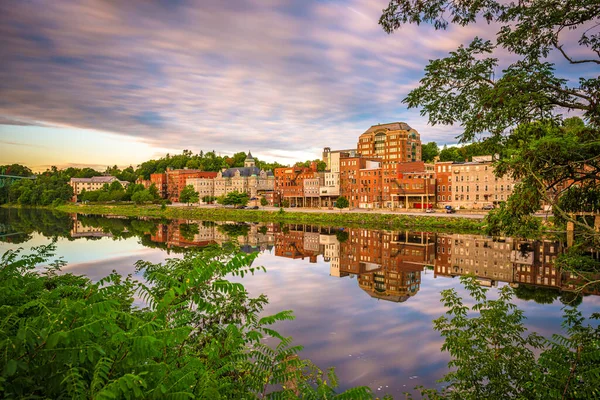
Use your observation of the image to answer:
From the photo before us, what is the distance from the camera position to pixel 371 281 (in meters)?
30.5

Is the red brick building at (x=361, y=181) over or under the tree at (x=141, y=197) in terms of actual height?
over

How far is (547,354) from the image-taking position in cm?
802

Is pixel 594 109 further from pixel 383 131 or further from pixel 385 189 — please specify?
pixel 383 131

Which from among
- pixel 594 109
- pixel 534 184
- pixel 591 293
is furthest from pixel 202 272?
pixel 591 293

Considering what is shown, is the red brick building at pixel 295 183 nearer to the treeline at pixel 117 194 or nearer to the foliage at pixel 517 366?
the treeline at pixel 117 194

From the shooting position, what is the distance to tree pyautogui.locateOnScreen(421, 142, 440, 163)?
164500 millimetres

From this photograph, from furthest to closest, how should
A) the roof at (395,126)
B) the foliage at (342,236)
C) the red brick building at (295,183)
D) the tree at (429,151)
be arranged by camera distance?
the tree at (429,151) < the roof at (395,126) < the red brick building at (295,183) < the foliage at (342,236)

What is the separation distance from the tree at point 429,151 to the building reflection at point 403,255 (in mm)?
109383

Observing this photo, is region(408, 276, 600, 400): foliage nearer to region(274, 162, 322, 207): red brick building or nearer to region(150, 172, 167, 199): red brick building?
region(274, 162, 322, 207): red brick building

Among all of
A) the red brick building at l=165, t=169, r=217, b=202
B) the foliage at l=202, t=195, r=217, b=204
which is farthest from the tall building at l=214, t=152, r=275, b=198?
the red brick building at l=165, t=169, r=217, b=202

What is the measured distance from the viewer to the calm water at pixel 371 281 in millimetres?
15820

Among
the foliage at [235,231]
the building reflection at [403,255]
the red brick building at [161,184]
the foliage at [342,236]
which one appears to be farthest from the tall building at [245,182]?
the foliage at [342,236]

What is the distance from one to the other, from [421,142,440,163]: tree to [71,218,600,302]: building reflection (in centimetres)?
10938

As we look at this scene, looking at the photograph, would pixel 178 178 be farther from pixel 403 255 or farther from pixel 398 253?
pixel 403 255
